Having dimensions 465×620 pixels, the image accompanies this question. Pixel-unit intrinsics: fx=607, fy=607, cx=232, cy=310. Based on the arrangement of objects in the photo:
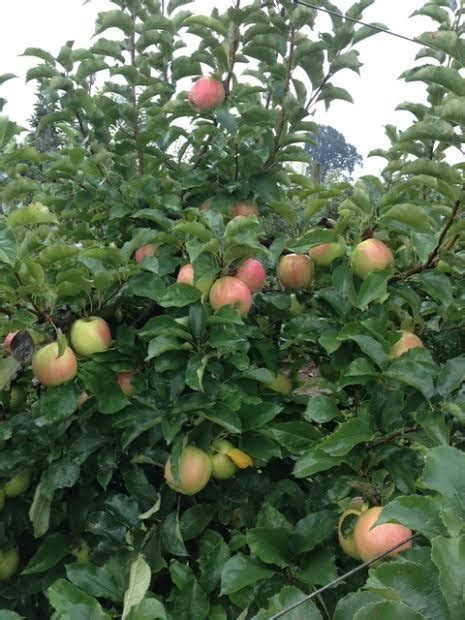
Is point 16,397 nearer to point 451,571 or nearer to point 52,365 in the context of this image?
point 52,365

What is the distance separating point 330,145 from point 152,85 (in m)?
55.9

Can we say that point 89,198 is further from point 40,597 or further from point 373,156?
point 40,597

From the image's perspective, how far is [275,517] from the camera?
3.89 ft

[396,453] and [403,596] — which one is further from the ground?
[403,596]

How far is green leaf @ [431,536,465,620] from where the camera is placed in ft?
1.75

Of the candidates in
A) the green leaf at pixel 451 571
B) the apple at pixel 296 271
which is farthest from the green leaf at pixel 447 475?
the apple at pixel 296 271

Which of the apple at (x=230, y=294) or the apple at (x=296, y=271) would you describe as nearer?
the apple at (x=230, y=294)

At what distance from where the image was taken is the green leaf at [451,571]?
53cm

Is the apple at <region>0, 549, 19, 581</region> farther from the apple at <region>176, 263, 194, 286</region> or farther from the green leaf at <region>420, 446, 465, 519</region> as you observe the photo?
the green leaf at <region>420, 446, 465, 519</region>

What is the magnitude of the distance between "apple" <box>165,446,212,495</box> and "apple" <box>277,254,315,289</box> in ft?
1.57

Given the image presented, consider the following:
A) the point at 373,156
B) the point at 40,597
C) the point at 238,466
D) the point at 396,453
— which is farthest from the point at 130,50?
the point at 40,597

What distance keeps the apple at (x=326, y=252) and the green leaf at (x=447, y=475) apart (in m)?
0.79

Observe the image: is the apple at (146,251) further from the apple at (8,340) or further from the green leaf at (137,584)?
the green leaf at (137,584)

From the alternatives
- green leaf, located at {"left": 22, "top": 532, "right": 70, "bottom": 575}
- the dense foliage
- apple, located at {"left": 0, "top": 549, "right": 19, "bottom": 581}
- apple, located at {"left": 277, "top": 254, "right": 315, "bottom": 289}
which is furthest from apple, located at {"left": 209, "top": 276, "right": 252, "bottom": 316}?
apple, located at {"left": 0, "top": 549, "right": 19, "bottom": 581}
